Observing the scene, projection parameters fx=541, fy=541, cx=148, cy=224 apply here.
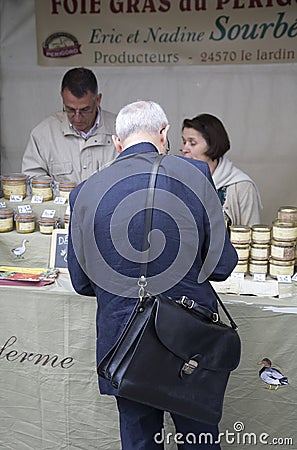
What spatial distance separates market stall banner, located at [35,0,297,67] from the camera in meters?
3.18

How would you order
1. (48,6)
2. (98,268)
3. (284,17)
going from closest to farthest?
(98,268), (284,17), (48,6)

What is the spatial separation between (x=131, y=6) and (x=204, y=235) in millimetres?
2285

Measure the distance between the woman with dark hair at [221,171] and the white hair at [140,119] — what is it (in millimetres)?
1047

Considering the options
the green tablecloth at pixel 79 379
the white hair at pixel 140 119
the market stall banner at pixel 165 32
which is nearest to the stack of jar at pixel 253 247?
the green tablecloth at pixel 79 379

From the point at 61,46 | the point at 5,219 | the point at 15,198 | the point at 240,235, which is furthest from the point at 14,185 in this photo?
the point at 61,46

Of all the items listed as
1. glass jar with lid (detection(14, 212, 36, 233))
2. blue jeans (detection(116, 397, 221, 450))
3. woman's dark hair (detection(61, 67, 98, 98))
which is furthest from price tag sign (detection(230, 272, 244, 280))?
woman's dark hair (detection(61, 67, 98, 98))

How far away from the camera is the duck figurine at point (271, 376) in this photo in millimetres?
1913

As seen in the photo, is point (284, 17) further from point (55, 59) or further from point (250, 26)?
point (55, 59)

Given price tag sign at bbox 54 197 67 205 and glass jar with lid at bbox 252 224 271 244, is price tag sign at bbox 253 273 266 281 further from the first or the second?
price tag sign at bbox 54 197 67 205

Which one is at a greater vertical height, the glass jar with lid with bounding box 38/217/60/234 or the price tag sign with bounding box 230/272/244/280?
the glass jar with lid with bounding box 38/217/60/234

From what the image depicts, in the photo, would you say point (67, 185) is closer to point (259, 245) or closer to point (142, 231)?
point (259, 245)

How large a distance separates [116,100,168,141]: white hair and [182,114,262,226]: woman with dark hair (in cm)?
105

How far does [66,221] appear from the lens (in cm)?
214

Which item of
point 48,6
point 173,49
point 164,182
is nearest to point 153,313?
point 164,182
